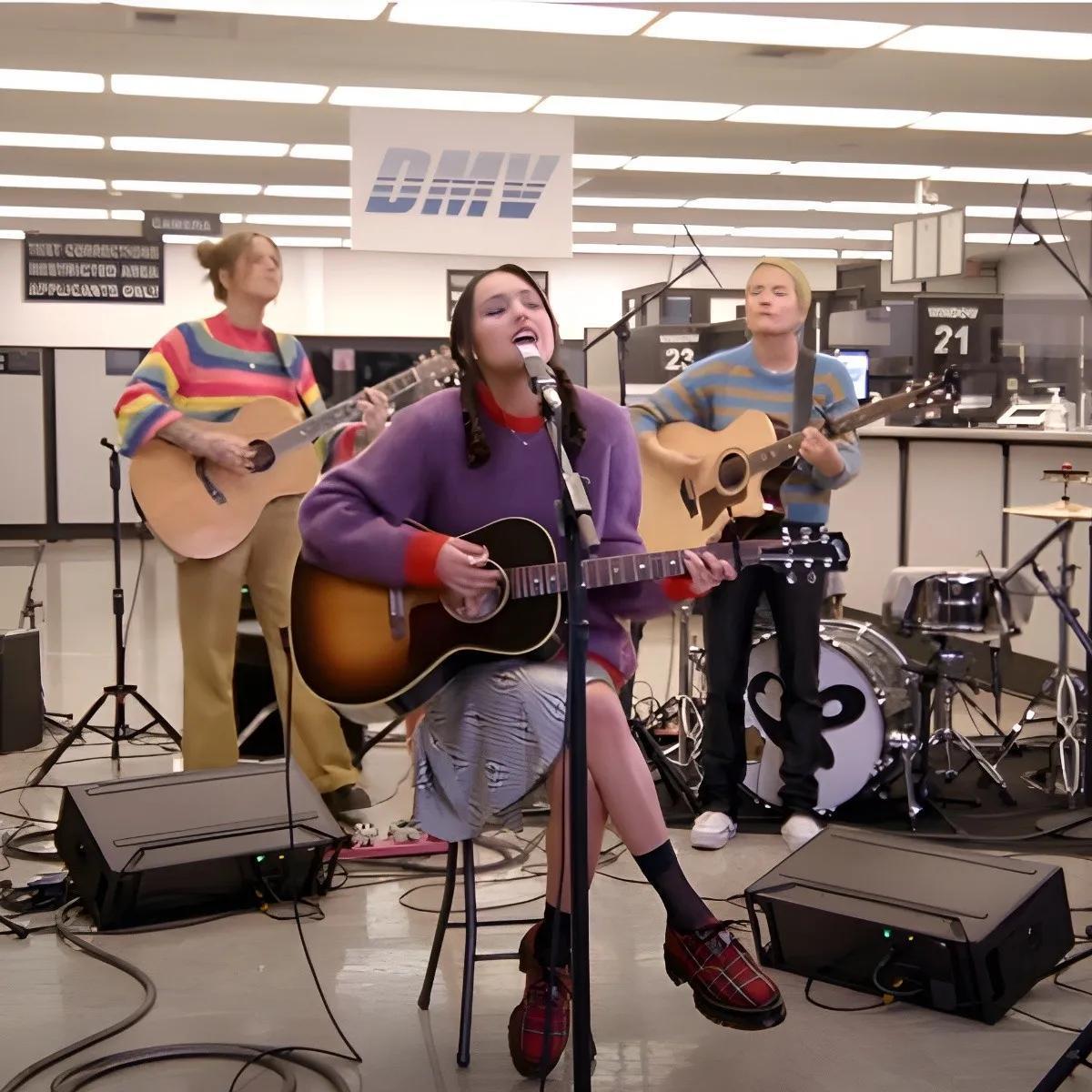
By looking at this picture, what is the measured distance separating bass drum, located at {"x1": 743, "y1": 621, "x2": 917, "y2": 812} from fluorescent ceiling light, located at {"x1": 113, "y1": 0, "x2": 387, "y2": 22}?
4562mm

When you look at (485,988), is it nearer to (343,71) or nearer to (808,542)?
(808,542)

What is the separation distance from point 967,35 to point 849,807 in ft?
16.9

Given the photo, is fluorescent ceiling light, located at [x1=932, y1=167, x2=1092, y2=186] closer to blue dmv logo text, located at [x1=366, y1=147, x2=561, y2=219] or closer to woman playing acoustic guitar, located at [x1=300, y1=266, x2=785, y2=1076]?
blue dmv logo text, located at [x1=366, y1=147, x2=561, y2=219]

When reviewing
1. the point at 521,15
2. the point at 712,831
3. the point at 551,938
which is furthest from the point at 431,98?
the point at 551,938

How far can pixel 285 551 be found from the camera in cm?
407

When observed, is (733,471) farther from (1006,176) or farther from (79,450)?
(79,450)

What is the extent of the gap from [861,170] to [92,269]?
647 cm

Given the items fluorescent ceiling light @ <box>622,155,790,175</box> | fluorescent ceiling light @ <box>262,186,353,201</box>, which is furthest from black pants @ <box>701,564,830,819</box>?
fluorescent ceiling light @ <box>262,186,353,201</box>

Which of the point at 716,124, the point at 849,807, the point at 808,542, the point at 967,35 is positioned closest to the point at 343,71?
the point at 716,124

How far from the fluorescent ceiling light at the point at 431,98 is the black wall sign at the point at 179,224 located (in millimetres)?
1173

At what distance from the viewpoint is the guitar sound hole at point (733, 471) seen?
12.1 feet

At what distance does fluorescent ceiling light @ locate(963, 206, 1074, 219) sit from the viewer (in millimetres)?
14109

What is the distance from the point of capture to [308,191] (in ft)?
41.7

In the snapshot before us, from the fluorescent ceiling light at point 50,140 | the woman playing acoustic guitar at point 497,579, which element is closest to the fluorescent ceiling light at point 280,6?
the fluorescent ceiling light at point 50,140
